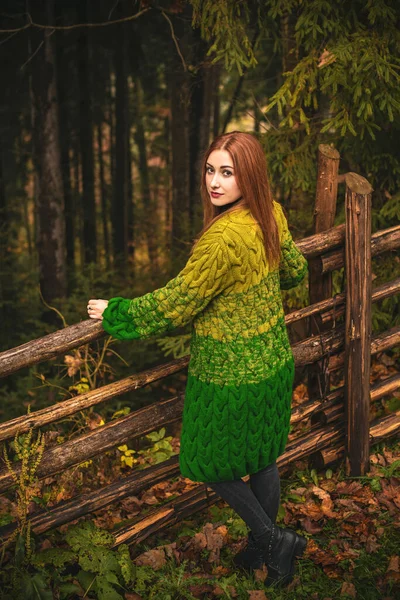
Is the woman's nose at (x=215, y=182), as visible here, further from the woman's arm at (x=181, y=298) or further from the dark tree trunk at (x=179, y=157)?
the dark tree trunk at (x=179, y=157)

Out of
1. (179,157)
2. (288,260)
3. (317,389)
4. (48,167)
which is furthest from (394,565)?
(179,157)

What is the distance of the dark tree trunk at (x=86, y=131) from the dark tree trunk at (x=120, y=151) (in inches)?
25.3

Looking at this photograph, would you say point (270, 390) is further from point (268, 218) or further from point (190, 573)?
point (190, 573)

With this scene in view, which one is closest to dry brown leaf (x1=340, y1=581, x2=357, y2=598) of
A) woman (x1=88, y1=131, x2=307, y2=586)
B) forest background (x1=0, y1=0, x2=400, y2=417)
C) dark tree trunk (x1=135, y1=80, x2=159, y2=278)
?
woman (x1=88, y1=131, x2=307, y2=586)

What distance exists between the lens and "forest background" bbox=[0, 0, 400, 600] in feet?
15.9

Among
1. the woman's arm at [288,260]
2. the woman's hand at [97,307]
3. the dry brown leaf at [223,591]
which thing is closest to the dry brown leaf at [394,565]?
the dry brown leaf at [223,591]

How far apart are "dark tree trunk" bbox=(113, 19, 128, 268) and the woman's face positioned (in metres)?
9.92

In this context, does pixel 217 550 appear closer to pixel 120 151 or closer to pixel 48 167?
pixel 48 167

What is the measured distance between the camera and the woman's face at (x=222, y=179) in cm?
286

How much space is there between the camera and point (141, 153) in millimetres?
19922

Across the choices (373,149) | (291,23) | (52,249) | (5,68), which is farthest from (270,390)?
(5,68)

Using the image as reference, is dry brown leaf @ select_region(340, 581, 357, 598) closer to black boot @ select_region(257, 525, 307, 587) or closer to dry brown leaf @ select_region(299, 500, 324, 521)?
black boot @ select_region(257, 525, 307, 587)

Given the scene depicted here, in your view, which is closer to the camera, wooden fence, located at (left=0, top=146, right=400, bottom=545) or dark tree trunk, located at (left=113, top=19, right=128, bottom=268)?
wooden fence, located at (left=0, top=146, right=400, bottom=545)

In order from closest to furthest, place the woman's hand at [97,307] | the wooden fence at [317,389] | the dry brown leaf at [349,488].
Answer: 1. the woman's hand at [97,307]
2. the wooden fence at [317,389]
3. the dry brown leaf at [349,488]
